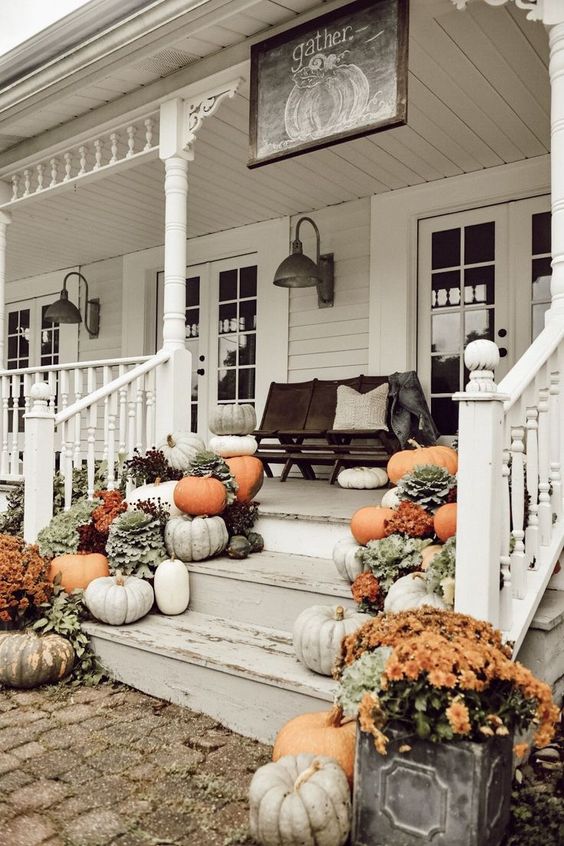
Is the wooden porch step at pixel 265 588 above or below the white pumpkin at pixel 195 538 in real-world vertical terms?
below

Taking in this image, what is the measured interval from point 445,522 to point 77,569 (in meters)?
1.73

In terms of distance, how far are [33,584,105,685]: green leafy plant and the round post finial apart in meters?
1.94

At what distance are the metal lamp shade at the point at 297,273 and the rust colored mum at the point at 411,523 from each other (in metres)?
2.85

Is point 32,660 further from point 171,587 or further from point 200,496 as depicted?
point 200,496

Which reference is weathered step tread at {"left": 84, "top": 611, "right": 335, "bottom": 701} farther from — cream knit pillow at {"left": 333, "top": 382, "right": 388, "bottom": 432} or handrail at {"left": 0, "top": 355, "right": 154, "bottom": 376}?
cream knit pillow at {"left": 333, "top": 382, "right": 388, "bottom": 432}

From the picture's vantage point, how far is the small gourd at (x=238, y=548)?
3.37 meters

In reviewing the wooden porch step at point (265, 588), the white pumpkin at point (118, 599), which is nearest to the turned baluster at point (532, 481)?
the wooden porch step at point (265, 588)

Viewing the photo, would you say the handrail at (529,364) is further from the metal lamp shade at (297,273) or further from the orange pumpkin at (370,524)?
the metal lamp shade at (297,273)

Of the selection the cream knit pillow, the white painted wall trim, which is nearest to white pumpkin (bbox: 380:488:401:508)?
the cream knit pillow

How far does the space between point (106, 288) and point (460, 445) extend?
6.35 metres

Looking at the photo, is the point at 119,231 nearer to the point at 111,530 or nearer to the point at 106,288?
the point at 106,288

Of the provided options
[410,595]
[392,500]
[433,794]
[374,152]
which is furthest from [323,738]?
[374,152]

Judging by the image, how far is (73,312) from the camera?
7.13m

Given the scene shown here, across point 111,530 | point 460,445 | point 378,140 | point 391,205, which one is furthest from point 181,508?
point 391,205
